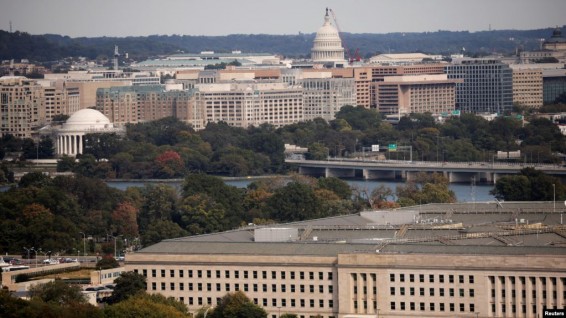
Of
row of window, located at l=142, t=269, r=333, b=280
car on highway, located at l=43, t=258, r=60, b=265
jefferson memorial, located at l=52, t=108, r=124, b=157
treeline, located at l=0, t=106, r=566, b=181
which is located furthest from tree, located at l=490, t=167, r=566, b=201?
jefferson memorial, located at l=52, t=108, r=124, b=157

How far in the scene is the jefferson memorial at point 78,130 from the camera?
134 meters

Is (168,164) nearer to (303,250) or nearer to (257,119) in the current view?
(257,119)

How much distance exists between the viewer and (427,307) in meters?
51.8

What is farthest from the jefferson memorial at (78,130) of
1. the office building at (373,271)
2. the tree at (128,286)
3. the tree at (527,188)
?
the tree at (128,286)

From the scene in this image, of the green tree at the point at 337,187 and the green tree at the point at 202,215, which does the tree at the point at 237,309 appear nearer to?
the green tree at the point at 202,215

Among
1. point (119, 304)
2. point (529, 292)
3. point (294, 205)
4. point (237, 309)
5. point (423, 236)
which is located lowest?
point (294, 205)

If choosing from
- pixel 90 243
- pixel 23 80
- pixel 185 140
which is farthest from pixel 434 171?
pixel 23 80

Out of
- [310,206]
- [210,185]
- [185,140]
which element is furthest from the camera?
[185,140]

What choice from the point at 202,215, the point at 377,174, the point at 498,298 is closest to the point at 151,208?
the point at 202,215

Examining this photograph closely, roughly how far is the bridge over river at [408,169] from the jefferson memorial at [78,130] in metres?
16.8

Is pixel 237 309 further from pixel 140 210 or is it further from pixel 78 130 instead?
pixel 78 130

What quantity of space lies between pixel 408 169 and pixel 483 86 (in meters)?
59.9

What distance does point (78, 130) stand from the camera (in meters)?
136

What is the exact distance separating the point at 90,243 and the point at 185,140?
5601 centimetres
